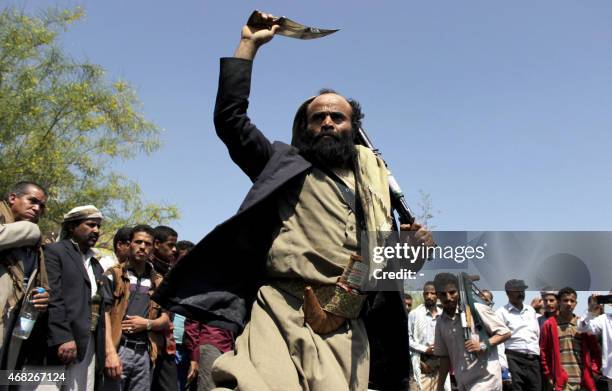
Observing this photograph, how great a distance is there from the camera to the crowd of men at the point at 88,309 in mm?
4965

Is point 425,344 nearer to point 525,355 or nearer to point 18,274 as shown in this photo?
point 525,355

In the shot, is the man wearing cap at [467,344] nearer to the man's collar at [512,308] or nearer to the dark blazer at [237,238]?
the man's collar at [512,308]

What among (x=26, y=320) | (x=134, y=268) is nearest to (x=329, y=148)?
(x=26, y=320)

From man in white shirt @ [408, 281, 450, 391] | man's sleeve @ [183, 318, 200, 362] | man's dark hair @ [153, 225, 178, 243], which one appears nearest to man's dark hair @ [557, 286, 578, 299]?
man in white shirt @ [408, 281, 450, 391]

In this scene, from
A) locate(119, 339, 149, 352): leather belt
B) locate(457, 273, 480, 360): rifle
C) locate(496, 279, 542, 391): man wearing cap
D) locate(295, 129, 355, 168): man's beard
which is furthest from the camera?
locate(496, 279, 542, 391): man wearing cap

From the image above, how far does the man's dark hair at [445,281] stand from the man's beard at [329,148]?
5.40 metres

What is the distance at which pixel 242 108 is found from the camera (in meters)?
3.43

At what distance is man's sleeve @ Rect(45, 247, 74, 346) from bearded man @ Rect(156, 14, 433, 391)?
213 centimetres

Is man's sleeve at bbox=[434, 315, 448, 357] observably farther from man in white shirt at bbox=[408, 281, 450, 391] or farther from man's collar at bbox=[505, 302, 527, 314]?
man's collar at bbox=[505, 302, 527, 314]

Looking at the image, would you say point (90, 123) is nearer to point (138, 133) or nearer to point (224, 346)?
point (138, 133)

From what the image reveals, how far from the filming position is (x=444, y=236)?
5.54 meters

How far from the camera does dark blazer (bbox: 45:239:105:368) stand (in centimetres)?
506

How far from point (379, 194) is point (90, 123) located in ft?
68.1

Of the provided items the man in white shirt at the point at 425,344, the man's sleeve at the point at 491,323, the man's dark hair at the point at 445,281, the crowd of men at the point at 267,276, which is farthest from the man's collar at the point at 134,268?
the man in white shirt at the point at 425,344
